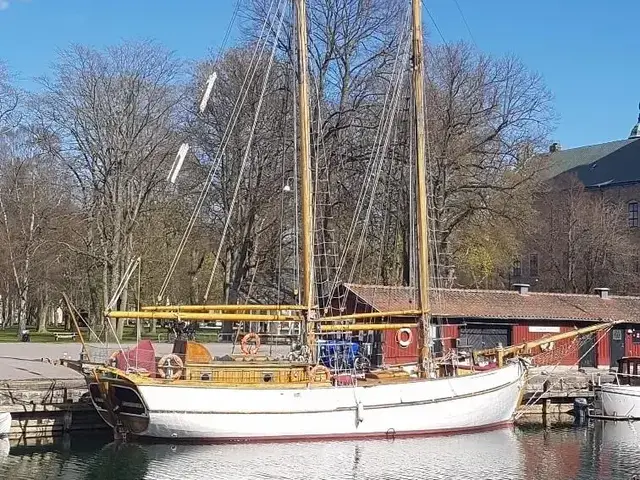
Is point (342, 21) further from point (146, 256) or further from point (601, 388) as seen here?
point (601, 388)

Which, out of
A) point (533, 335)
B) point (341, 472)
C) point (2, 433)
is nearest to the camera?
point (341, 472)

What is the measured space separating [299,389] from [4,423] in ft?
29.7

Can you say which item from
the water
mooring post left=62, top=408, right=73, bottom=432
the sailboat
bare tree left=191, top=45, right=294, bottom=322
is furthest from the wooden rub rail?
bare tree left=191, top=45, right=294, bottom=322

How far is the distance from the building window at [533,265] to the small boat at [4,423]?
196 feet

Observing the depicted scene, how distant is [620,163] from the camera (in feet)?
311

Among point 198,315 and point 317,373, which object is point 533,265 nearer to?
point 317,373

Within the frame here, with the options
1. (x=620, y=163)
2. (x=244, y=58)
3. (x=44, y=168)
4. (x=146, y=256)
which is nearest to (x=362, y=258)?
(x=244, y=58)

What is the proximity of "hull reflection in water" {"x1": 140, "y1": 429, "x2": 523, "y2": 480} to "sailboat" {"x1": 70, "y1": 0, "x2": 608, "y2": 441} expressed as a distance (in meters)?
0.65

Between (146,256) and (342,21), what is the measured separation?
62.3 feet

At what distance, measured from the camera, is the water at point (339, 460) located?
25797 mm

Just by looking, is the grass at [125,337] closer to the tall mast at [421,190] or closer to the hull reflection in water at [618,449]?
the tall mast at [421,190]

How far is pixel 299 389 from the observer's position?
102 ft

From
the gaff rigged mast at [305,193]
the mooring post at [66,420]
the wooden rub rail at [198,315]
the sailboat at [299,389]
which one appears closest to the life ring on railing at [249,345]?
the sailboat at [299,389]

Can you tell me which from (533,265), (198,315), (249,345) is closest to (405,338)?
(249,345)
